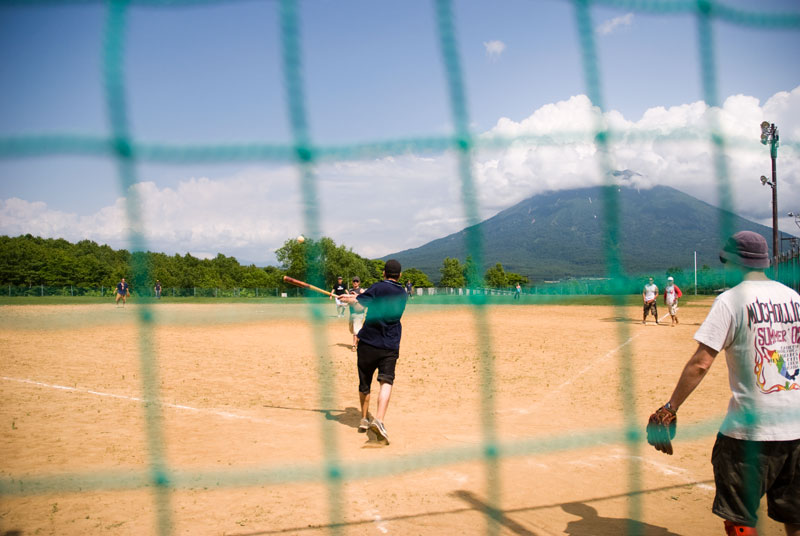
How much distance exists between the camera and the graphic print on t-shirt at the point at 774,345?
2.57 meters

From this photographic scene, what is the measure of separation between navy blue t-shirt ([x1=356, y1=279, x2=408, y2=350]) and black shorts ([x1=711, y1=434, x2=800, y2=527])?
334 cm

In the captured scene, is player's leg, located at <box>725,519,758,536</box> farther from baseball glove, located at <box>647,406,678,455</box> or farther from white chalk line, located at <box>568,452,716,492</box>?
white chalk line, located at <box>568,452,716,492</box>

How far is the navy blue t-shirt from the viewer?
18.1 feet

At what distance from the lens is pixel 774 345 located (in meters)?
2.57

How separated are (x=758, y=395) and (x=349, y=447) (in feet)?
12.5

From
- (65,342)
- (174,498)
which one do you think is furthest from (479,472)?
(65,342)

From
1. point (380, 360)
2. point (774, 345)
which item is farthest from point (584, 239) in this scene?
point (774, 345)

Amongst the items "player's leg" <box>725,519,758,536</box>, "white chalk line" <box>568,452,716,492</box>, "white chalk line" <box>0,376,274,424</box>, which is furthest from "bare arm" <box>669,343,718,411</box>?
"white chalk line" <box>0,376,274,424</box>

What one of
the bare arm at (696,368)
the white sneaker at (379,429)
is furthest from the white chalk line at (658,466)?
the bare arm at (696,368)

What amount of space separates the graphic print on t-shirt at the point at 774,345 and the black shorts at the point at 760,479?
0.27 m

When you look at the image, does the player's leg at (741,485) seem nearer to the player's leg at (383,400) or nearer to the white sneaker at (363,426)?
the player's leg at (383,400)

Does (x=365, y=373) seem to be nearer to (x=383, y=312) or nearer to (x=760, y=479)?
(x=383, y=312)

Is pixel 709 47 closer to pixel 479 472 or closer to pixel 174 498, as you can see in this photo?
pixel 479 472

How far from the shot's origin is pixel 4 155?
221 centimetres
